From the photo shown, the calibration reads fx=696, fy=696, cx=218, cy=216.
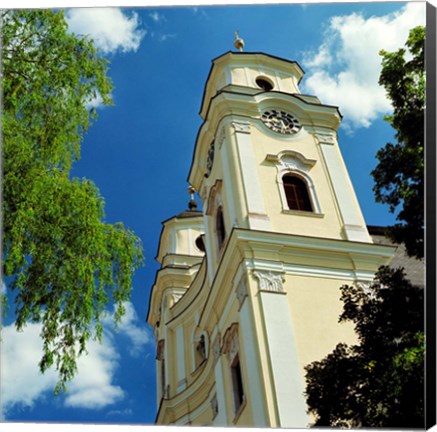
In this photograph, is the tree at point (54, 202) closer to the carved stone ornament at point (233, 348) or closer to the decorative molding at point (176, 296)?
the carved stone ornament at point (233, 348)

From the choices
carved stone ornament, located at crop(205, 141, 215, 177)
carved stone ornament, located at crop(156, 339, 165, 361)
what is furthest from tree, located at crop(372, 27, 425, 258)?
carved stone ornament, located at crop(156, 339, 165, 361)

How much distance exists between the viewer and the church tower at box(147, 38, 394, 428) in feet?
34.2

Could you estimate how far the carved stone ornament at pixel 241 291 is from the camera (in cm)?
1152

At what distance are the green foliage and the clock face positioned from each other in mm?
8073

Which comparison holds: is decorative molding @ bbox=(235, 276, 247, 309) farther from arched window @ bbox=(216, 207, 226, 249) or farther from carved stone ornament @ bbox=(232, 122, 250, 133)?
carved stone ornament @ bbox=(232, 122, 250, 133)

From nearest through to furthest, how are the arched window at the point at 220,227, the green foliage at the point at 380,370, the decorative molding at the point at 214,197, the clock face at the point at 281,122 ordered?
the green foliage at the point at 380,370
the arched window at the point at 220,227
the decorative molding at the point at 214,197
the clock face at the point at 281,122

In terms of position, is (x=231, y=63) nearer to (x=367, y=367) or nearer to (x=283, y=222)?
(x=283, y=222)

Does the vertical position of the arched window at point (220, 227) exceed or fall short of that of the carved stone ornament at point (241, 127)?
it falls short

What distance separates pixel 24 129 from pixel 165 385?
452 inches

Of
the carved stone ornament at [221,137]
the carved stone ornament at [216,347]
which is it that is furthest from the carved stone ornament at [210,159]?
the carved stone ornament at [216,347]

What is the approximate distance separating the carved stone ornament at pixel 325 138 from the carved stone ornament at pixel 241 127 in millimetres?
1582

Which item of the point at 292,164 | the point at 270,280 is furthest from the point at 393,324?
the point at 292,164

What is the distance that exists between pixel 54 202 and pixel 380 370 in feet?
12.7

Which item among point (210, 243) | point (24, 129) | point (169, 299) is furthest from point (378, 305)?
point (169, 299)
